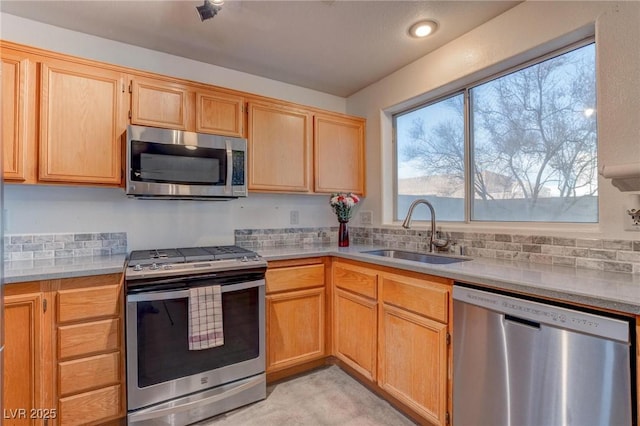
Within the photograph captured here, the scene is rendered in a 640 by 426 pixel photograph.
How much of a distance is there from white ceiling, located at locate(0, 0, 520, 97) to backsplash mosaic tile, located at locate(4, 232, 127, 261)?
4.46 feet

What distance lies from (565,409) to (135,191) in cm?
232

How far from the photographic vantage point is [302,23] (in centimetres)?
200

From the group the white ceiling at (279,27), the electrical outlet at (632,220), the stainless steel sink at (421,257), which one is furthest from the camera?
the stainless steel sink at (421,257)

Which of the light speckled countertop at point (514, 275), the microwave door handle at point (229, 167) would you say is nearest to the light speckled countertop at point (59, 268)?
the light speckled countertop at point (514, 275)

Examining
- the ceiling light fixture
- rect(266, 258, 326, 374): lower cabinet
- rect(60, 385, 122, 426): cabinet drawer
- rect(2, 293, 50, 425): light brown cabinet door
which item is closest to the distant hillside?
rect(266, 258, 326, 374): lower cabinet

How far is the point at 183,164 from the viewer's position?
206 centimetres

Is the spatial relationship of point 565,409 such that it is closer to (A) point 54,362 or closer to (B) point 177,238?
(A) point 54,362

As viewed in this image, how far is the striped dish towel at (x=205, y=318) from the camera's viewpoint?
179cm

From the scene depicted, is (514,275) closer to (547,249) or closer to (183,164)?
(547,249)

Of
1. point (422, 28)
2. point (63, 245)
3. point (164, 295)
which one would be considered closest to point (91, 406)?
point (164, 295)

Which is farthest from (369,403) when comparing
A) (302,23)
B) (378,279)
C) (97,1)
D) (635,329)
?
(97,1)

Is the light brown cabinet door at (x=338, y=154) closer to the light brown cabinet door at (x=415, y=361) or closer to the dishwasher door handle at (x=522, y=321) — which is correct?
the light brown cabinet door at (x=415, y=361)

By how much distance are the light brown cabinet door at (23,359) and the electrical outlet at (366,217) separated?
7.71ft

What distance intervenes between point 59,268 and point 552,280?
93.2 inches
